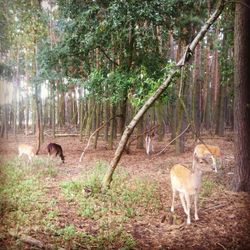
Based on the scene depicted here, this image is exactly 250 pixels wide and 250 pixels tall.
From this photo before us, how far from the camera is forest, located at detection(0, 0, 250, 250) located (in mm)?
2555

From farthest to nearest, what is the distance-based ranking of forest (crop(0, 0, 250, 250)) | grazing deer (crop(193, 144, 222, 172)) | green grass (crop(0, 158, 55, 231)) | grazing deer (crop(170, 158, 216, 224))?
grazing deer (crop(193, 144, 222, 172)) → grazing deer (crop(170, 158, 216, 224)) → forest (crop(0, 0, 250, 250)) → green grass (crop(0, 158, 55, 231))

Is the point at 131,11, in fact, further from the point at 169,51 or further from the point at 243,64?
the point at 243,64

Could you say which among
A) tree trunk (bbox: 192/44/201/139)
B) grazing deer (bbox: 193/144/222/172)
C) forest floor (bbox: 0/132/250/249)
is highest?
tree trunk (bbox: 192/44/201/139)

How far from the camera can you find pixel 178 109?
359cm

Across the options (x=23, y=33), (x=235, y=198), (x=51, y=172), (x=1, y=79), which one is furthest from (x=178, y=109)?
(x=1, y=79)

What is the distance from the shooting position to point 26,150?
2.75 m

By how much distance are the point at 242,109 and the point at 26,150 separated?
6.37 ft

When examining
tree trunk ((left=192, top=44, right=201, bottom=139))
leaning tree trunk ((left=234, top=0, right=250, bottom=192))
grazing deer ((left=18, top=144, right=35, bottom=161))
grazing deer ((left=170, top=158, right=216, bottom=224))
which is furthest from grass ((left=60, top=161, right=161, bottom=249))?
leaning tree trunk ((left=234, top=0, right=250, bottom=192))

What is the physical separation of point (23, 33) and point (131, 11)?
1459mm

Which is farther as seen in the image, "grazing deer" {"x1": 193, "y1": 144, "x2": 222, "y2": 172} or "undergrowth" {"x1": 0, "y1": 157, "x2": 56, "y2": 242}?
"grazing deer" {"x1": 193, "y1": 144, "x2": 222, "y2": 172}

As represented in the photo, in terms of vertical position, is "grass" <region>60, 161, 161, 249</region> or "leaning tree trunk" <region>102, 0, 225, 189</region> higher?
"leaning tree trunk" <region>102, 0, 225, 189</region>

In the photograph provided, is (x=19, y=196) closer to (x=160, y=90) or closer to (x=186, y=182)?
(x=186, y=182)

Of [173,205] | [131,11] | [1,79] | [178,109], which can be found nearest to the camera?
[1,79]

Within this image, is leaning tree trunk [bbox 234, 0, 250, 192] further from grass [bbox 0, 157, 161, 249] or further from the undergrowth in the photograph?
the undergrowth
